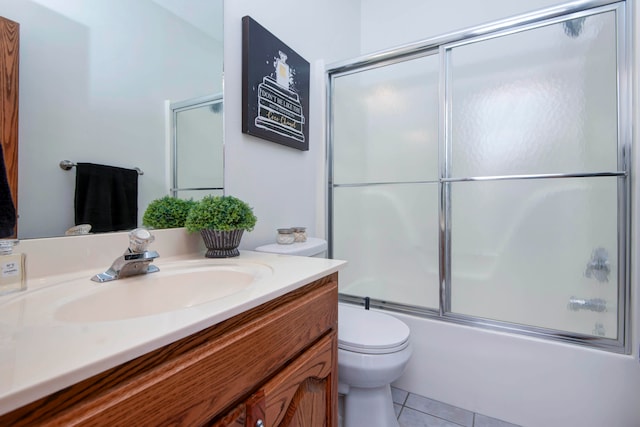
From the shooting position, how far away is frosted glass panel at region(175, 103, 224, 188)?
106cm

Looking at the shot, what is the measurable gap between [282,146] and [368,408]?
1.25 m

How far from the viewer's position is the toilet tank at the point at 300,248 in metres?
1.23

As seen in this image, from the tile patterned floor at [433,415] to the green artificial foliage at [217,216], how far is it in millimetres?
1180

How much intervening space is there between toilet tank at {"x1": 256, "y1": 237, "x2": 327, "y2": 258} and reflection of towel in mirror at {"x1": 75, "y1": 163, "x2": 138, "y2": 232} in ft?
1.65

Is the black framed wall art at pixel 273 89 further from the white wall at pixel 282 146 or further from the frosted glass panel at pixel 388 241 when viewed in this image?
the frosted glass panel at pixel 388 241

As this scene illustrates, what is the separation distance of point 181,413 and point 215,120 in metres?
1.01

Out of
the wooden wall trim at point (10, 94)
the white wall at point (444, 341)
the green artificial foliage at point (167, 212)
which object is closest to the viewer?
the wooden wall trim at point (10, 94)

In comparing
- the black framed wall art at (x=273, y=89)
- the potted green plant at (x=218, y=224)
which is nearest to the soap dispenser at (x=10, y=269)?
the potted green plant at (x=218, y=224)

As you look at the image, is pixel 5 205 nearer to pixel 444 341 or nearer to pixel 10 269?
pixel 10 269

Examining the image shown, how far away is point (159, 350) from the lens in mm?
419

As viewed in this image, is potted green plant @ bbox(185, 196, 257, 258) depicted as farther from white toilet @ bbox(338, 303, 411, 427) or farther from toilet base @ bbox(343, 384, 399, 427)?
toilet base @ bbox(343, 384, 399, 427)

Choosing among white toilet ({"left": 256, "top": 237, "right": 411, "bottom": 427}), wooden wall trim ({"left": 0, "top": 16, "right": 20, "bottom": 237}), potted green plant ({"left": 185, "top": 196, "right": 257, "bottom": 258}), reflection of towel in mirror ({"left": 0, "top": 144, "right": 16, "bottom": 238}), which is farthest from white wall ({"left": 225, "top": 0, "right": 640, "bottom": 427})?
reflection of towel in mirror ({"left": 0, "top": 144, "right": 16, "bottom": 238})

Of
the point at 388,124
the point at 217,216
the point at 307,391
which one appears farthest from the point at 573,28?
the point at 307,391

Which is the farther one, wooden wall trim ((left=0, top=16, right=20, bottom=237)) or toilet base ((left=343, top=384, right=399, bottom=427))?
toilet base ((left=343, top=384, right=399, bottom=427))
